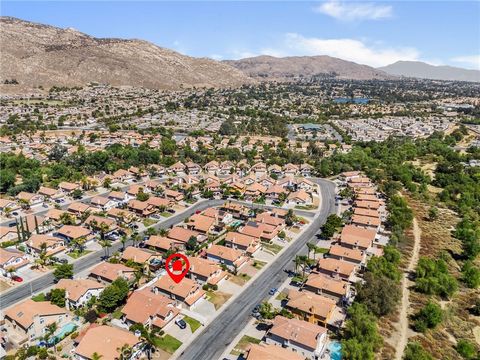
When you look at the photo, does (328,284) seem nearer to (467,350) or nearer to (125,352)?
(467,350)

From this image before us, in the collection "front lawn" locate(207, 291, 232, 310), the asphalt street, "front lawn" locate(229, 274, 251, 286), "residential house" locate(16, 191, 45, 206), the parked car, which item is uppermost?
"residential house" locate(16, 191, 45, 206)

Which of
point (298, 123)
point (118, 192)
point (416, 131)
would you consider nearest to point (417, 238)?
point (118, 192)

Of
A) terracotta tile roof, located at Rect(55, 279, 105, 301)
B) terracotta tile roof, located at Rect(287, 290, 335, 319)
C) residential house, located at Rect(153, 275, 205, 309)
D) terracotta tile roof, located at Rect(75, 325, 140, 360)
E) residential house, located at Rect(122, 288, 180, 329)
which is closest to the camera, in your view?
terracotta tile roof, located at Rect(75, 325, 140, 360)

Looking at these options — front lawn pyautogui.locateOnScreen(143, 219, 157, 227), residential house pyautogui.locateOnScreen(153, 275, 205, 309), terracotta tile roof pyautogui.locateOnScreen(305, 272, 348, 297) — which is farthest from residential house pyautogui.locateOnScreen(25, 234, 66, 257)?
terracotta tile roof pyautogui.locateOnScreen(305, 272, 348, 297)

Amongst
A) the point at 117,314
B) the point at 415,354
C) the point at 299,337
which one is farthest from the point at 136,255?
the point at 415,354

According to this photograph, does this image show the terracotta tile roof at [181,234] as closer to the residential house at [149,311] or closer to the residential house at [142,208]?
the residential house at [142,208]

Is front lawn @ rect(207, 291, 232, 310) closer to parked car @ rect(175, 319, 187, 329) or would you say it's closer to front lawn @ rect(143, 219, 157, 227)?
parked car @ rect(175, 319, 187, 329)

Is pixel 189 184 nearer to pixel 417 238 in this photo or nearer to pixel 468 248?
pixel 417 238
